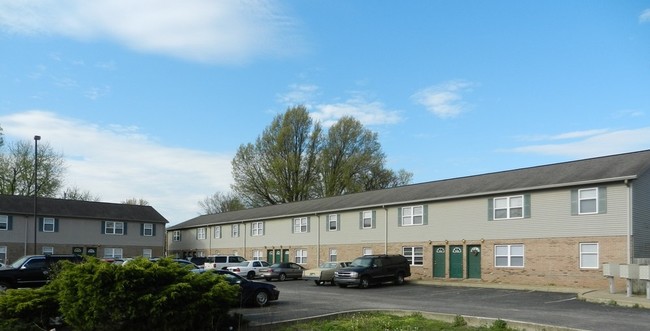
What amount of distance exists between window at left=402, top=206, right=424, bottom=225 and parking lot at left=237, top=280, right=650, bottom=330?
7.12 m

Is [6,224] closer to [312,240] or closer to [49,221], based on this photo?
[49,221]

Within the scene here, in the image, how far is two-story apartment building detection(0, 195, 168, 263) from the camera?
49.0m

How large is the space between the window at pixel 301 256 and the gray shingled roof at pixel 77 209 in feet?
57.2

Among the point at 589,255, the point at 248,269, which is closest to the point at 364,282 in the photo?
the point at 589,255

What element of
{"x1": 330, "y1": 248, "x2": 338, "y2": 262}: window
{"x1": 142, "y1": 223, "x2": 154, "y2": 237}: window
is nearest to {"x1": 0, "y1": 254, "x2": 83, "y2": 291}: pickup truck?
{"x1": 330, "y1": 248, "x2": 338, "y2": 262}: window

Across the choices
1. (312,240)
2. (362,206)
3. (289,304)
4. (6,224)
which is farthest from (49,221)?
(289,304)

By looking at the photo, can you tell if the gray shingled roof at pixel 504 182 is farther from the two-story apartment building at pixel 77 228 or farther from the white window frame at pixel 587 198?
the two-story apartment building at pixel 77 228

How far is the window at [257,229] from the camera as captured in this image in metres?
52.5

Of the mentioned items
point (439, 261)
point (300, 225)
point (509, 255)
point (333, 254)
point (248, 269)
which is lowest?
point (248, 269)

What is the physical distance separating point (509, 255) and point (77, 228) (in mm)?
37547

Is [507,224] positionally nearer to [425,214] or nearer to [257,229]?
[425,214]

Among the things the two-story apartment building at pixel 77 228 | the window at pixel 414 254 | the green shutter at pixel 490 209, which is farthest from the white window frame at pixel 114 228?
the green shutter at pixel 490 209

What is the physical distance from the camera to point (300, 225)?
47625 mm

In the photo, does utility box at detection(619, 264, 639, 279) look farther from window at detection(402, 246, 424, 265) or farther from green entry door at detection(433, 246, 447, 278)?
window at detection(402, 246, 424, 265)
